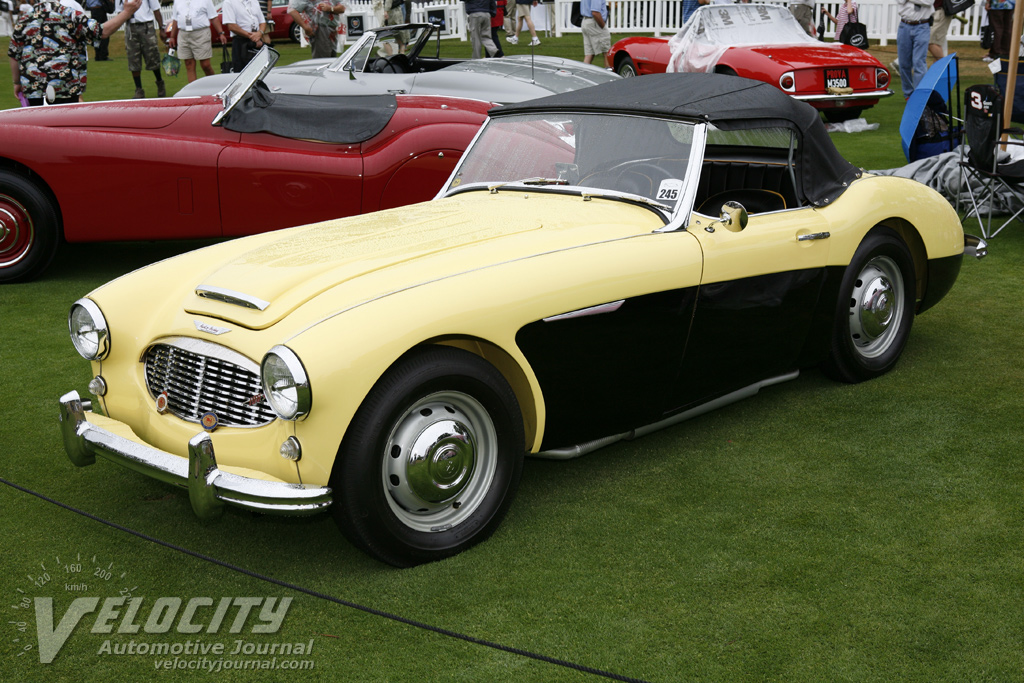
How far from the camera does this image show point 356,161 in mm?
6535

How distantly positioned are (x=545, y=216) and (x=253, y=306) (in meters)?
1.27

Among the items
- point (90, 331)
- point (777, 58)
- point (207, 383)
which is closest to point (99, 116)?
point (90, 331)

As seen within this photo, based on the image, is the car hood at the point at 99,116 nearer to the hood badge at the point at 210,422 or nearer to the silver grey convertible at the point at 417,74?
the silver grey convertible at the point at 417,74

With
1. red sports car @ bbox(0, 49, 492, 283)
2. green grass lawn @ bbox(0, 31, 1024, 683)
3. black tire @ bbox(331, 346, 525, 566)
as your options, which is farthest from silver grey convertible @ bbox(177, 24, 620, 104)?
black tire @ bbox(331, 346, 525, 566)

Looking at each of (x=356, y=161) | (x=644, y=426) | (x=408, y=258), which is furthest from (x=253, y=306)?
(x=356, y=161)

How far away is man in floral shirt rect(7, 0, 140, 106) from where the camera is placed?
819 centimetres

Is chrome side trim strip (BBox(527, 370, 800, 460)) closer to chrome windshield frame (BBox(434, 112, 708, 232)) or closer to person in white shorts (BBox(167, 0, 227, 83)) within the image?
chrome windshield frame (BBox(434, 112, 708, 232))

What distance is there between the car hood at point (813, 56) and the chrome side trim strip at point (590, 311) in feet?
28.2

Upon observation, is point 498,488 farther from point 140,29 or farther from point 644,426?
point 140,29

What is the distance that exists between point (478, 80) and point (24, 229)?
3.81 metres

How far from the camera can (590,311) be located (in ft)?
11.2

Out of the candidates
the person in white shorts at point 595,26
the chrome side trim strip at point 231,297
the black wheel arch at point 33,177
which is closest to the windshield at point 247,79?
the black wheel arch at point 33,177

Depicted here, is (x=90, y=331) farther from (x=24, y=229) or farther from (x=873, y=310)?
(x=24, y=229)

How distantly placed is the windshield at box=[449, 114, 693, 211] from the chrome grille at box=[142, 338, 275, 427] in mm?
1744
